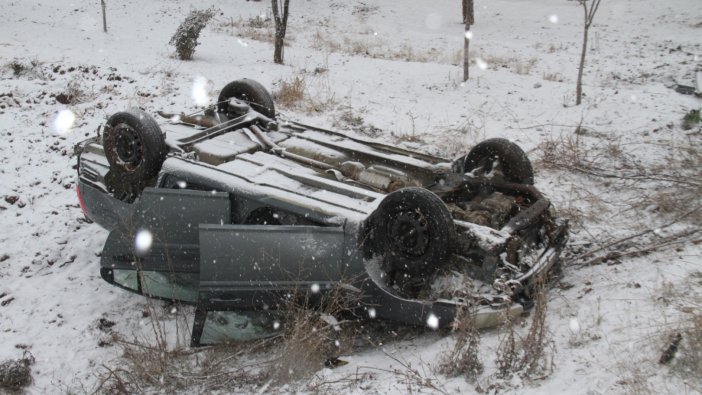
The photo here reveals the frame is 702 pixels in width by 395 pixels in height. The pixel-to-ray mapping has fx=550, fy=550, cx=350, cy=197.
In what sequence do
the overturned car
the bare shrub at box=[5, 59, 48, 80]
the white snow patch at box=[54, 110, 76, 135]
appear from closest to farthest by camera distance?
the overturned car → the white snow patch at box=[54, 110, 76, 135] → the bare shrub at box=[5, 59, 48, 80]

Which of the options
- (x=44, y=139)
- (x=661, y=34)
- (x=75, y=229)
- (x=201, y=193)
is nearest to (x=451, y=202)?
(x=201, y=193)

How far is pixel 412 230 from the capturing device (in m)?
4.09

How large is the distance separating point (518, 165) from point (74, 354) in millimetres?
4406

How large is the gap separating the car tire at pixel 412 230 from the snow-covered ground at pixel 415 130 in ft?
2.20

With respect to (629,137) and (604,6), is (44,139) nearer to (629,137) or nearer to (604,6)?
(629,137)

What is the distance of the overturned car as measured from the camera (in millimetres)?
4023

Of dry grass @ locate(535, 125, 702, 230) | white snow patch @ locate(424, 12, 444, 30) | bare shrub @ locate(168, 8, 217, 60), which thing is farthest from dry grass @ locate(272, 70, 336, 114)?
white snow patch @ locate(424, 12, 444, 30)

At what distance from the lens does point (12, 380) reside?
4449mm

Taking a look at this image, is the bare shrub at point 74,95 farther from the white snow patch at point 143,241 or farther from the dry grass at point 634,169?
the dry grass at point 634,169

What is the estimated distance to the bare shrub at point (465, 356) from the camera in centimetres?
363

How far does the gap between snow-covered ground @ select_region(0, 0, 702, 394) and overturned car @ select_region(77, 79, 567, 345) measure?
490 millimetres

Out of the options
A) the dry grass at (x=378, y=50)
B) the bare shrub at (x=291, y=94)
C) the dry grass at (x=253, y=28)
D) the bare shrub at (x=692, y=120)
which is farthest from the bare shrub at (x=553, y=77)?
the dry grass at (x=253, y=28)

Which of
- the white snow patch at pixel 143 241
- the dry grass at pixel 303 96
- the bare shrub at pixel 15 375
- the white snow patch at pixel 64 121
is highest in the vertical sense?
the dry grass at pixel 303 96

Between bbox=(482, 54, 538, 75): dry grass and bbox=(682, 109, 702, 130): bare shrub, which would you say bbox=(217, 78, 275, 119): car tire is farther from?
bbox=(482, 54, 538, 75): dry grass
